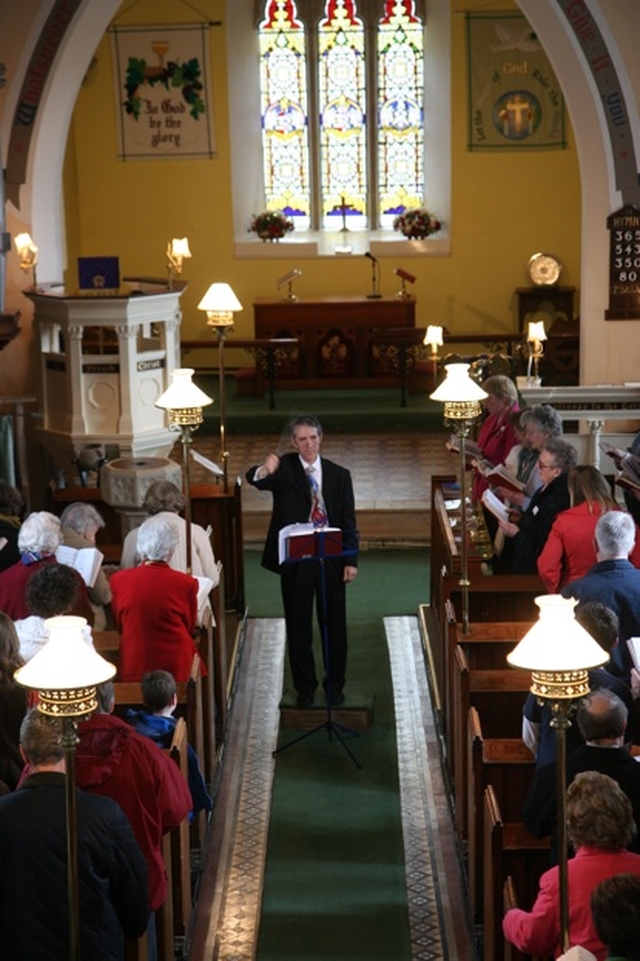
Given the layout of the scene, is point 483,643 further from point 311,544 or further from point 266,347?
point 266,347

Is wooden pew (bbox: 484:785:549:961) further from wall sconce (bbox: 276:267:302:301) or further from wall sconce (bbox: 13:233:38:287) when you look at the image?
wall sconce (bbox: 276:267:302:301)

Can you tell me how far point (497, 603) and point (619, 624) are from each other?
5.81 feet

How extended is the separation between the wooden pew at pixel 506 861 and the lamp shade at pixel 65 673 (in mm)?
1662

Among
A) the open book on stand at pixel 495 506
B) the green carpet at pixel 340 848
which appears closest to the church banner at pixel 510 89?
the green carpet at pixel 340 848

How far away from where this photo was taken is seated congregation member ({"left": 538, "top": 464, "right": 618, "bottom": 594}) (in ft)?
22.9

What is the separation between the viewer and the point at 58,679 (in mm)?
4055

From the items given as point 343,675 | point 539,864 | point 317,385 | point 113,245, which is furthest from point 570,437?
point 113,245

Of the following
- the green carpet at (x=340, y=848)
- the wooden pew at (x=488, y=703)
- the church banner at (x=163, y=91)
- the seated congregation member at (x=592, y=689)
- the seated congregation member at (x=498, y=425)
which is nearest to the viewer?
the seated congregation member at (x=592, y=689)

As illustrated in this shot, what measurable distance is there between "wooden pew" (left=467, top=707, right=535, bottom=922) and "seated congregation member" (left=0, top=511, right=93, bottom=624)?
182 centimetres

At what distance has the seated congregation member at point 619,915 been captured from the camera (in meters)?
3.57

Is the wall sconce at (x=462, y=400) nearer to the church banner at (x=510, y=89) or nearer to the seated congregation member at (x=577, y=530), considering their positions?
the seated congregation member at (x=577, y=530)

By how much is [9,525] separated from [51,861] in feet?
12.0

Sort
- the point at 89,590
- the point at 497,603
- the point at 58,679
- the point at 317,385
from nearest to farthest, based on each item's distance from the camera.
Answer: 1. the point at 58,679
2. the point at 89,590
3. the point at 497,603
4. the point at 317,385

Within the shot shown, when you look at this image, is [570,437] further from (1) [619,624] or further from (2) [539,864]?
(2) [539,864]
